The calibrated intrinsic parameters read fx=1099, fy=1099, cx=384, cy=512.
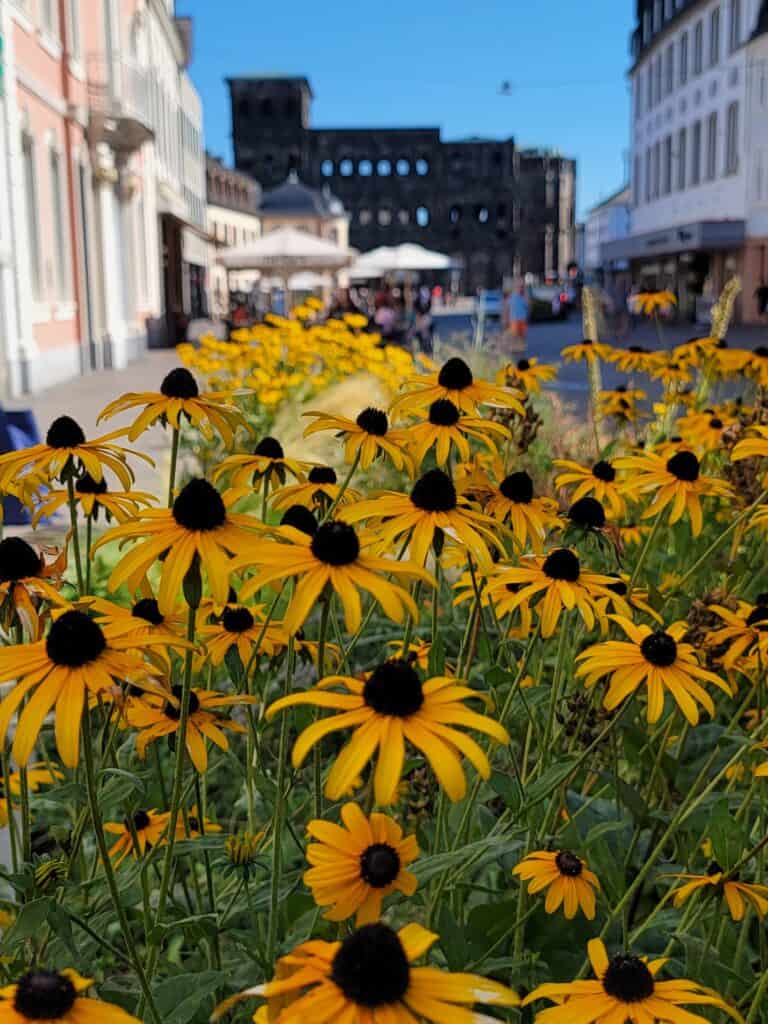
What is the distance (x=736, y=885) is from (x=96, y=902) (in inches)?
40.3

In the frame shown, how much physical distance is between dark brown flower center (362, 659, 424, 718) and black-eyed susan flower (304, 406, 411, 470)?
72cm

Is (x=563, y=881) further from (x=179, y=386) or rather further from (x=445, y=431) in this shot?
(x=179, y=386)

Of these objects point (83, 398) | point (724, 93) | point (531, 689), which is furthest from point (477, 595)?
point (724, 93)

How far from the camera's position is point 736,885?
1548mm

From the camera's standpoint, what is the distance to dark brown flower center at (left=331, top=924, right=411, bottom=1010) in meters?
0.80

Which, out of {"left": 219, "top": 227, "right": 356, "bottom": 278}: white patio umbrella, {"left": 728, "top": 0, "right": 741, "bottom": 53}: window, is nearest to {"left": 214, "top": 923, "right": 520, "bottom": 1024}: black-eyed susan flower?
{"left": 219, "top": 227, "right": 356, "bottom": 278}: white patio umbrella

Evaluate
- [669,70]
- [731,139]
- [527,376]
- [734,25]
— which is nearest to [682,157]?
[669,70]

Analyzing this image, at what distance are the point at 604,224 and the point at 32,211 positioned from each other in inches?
3129

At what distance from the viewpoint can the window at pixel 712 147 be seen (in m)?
32.8

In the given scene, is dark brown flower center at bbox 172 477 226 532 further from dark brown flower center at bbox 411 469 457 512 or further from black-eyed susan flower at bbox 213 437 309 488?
black-eyed susan flower at bbox 213 437 309 488

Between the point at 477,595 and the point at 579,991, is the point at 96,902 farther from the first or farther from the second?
the point at 579,991

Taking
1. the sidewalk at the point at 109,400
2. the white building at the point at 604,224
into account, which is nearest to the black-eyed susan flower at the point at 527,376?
the sidewalk at the point at 109,400

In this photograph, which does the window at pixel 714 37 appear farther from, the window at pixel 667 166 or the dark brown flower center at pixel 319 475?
the dark brown flower center at pixel 319 475

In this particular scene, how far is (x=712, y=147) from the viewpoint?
3303 centimetres
